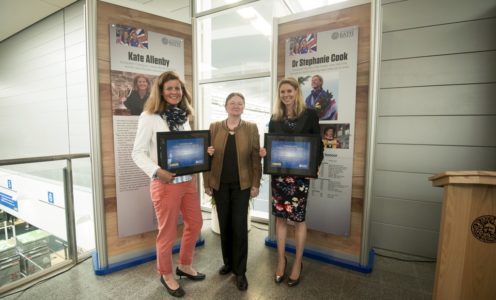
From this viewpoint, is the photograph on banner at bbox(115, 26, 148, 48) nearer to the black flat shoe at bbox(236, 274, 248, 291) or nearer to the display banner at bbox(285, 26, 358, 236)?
the display banner at bbox(285, 26, 358, 236)

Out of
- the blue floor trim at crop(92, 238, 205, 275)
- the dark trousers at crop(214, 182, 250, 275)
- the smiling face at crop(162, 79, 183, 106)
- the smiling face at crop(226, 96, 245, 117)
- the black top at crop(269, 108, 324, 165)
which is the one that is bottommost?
the blue floor trim at crop(92, 238, 205, 275)

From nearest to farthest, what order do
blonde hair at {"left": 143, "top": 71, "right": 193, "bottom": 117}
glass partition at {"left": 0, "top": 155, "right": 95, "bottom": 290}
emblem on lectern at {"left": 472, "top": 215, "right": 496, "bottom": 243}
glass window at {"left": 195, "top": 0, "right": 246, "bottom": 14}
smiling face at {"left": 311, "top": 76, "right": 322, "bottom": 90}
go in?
emblem on lectern at {"left": 472, "top": 215, "right": 496, "bottom": 243}
blonde hair at {"left": 143, "top": 71, "right": 193, "bottom": 117}
smiling face at {"left": 311, "top": 76, "right": 322, "bottom": 90}
glass window at {"left": 195, "top": 0, "right": 246, "bottom": 14}
glass partition at {"left": 0, "top": 155, "right": 95, "bottom": 290}

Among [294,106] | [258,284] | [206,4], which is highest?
[206,4]

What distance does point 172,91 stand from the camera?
1.89 meters

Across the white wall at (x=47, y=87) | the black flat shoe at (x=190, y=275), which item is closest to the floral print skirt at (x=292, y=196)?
the black flat shoe at (x=190, y=275)

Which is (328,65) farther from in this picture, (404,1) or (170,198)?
(170,198)

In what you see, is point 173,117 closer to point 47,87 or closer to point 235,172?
point 235,172

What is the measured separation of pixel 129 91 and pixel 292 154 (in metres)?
1.58

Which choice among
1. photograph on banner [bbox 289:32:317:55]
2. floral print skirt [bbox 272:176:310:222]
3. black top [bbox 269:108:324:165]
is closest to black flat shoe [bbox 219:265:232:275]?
floral print skirt [bbox 272:176:310:222]

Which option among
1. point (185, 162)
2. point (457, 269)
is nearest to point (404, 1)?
point (457, 269)

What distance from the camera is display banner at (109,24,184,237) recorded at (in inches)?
89.4

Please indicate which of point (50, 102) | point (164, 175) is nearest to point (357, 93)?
point (164, 175)

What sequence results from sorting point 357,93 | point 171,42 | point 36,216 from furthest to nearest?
1. point 36,216
2. point 171,42
3. point 357,93

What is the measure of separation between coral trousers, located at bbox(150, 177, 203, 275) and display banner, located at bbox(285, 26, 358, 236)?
3.99 feet
